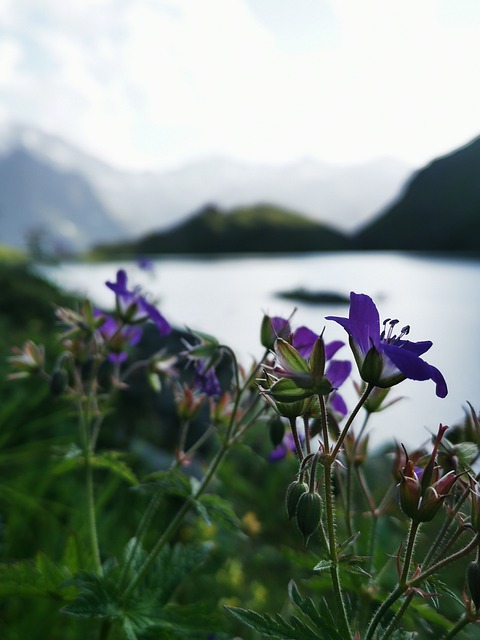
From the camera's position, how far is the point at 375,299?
1774mm

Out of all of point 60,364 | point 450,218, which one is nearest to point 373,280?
point 450,218

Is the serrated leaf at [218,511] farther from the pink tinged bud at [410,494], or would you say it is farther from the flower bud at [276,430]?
the pink tinged bud at [410,494]

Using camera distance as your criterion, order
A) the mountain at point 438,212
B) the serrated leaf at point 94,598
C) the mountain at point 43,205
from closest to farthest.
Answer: the serrated leaf at point 94,598
the mountain at point 438,212
the mountain at point 43,205

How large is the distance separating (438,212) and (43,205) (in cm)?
455

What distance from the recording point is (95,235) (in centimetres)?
481

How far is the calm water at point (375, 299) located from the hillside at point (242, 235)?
0.09m

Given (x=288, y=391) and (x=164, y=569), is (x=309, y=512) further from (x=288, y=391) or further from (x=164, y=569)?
(x=164, y=569)

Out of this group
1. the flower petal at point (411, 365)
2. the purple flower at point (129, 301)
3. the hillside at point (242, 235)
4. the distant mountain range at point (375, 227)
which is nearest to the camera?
the flower petal at point (411, 365)

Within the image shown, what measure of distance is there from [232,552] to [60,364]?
135 cm

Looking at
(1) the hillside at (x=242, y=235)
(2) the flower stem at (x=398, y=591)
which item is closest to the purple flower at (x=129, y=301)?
(2) the flower stem at (x=398, y=591)

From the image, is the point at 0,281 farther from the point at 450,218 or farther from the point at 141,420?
the point at 450,218

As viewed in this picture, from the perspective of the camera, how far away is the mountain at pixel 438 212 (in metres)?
1.53

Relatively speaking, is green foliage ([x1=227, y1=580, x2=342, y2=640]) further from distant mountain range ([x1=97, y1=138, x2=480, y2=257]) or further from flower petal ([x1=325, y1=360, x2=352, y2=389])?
distant mountain range ([x1=97, y1=138, x2=480, y2=257])

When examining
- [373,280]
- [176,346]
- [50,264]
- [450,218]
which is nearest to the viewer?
[450,218]
